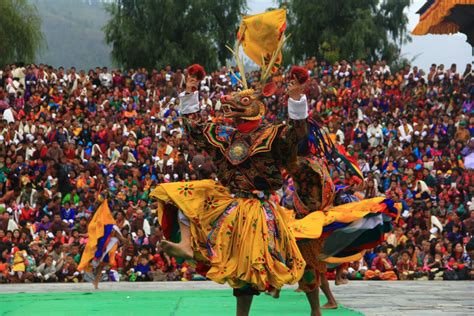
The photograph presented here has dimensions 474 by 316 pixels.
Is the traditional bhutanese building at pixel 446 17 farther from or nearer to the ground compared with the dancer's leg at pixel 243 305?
farther from the ground

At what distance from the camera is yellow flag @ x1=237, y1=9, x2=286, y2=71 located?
25.5 ft

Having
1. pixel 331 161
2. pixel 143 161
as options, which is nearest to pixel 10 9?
pixel 143 161

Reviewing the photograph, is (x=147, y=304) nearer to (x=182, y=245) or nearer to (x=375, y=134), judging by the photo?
(x=182, y=245)

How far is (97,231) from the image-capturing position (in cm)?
1452

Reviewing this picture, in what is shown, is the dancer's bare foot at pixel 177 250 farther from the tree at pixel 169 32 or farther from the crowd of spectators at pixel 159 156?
the tree at pixel 169 32

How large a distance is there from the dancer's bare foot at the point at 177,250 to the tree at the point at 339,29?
109 feet

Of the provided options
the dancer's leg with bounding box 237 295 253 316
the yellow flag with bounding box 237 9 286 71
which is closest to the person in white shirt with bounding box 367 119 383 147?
the yellow flag with bounding box 237 9 286 71

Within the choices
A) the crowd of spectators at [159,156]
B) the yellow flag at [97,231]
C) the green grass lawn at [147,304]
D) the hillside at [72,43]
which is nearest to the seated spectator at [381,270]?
the crowd of spectators at [159,156]

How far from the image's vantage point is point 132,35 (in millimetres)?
40594

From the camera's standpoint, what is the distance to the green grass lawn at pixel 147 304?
9.50 metres

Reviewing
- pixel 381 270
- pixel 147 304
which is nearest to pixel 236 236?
pixel 147 304

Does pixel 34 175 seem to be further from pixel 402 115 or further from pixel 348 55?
pixel 348 55

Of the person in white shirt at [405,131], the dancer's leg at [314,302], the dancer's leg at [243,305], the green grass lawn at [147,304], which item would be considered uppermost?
the person in white shirt at [405,131]

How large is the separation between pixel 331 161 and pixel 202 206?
2.39 m
